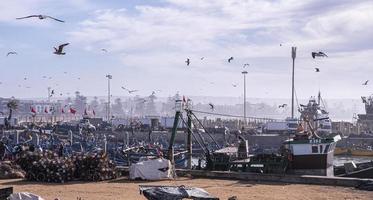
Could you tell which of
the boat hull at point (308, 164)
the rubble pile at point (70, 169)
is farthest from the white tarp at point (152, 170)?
the boat hull at point (308, 164)

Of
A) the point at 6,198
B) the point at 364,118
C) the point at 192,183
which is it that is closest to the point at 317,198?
the point at 192,183

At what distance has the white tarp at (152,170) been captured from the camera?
24688 mm

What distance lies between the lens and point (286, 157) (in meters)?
25.8

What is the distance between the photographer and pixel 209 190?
21.3 meters

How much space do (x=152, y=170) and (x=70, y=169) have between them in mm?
3197

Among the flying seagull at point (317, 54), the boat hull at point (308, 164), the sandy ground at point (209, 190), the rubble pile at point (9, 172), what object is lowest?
the sandy ground at point (209, 190)

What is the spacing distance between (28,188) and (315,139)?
462 inches

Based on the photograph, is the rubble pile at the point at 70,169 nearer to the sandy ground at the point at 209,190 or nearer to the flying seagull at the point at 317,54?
the sandy ground at the point at 209,190

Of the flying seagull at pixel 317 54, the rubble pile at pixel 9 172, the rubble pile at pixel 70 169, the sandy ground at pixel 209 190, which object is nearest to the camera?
the sandy ground at pixel 209 190

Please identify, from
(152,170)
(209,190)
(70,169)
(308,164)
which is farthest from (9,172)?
(308,164)

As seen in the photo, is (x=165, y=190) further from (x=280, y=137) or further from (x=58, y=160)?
(x=280, y=137)

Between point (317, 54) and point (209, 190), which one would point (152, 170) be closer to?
point (209, 190)

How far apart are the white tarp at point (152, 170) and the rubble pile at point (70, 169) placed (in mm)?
1236

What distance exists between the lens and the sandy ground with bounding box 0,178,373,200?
20062 millimetres
